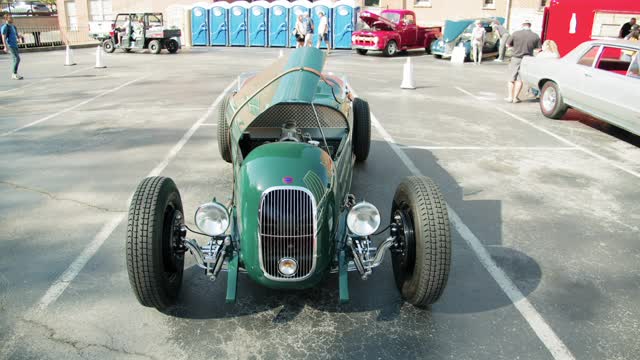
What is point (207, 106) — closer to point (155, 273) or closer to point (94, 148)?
point (94, 148)

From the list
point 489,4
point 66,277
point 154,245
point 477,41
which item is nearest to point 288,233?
point 154,245

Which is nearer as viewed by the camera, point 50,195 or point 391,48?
point 50,195

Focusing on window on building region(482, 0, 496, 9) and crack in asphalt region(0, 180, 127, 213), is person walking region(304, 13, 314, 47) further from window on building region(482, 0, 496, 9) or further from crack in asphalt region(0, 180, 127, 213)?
crack in asphalt region(0, 180, 127, 213)

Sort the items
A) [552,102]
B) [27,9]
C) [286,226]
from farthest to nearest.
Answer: [27,9] < [552,102] < [286,226]

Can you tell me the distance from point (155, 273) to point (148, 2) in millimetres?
40484

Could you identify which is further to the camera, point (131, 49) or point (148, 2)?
point (148, 2)

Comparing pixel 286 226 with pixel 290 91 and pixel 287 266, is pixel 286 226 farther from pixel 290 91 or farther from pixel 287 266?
pixel 290 91

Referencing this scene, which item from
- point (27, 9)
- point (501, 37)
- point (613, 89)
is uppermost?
point (27, 9)

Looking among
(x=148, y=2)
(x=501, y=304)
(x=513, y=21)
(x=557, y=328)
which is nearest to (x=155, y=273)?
(x=501, y=304)

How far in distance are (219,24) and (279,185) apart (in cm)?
3018

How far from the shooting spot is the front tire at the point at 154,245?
11.5 ft

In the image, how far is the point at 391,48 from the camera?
25.2 metres

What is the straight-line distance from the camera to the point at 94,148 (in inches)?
322

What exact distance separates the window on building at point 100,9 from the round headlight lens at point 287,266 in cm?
4226
